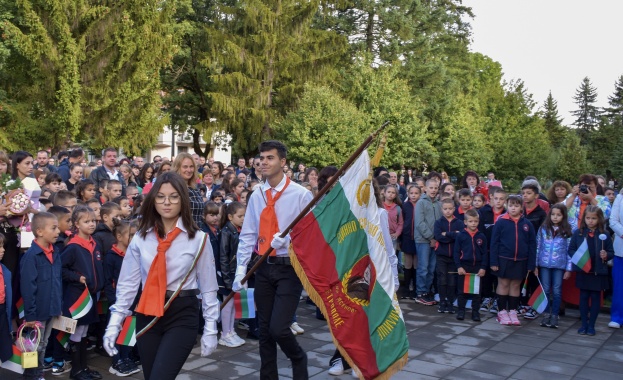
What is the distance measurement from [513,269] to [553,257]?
63cm

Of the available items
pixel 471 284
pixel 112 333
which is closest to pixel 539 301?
pixel 471 284

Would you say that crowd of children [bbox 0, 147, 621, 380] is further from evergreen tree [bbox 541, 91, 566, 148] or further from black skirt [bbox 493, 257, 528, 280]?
evergreen tree [bbox 541, 91, 566, 148]

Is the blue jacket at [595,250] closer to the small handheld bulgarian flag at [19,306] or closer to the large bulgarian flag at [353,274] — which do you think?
the large bulgarian flag at [353,274]

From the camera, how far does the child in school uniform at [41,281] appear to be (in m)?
5.93

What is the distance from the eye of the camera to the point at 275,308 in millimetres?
5250

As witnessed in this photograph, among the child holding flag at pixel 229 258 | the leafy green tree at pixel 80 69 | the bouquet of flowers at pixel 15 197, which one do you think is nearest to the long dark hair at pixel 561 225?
the child holding flag at pixel 229 258

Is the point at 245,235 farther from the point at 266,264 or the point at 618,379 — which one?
the point at 618,379

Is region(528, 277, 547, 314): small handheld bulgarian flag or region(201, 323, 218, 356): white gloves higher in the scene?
region(201, 323, 218, 356): white gloves

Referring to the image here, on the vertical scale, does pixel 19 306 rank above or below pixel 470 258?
below

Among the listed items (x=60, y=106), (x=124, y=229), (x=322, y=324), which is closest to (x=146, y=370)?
(x=124, y=229)

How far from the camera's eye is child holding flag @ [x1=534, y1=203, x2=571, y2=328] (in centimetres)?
911

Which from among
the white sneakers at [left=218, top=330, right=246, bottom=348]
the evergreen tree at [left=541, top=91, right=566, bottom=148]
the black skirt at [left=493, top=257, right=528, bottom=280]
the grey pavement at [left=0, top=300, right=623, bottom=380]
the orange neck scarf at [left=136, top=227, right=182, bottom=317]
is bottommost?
the grey pavement at [left=0, top=300, right=623, bottom=380]

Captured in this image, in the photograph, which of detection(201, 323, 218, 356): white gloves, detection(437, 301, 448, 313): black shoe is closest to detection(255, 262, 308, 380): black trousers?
detection(201, 323, 218, 356): white gloves

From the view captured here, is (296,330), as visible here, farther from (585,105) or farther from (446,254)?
(585,105)
